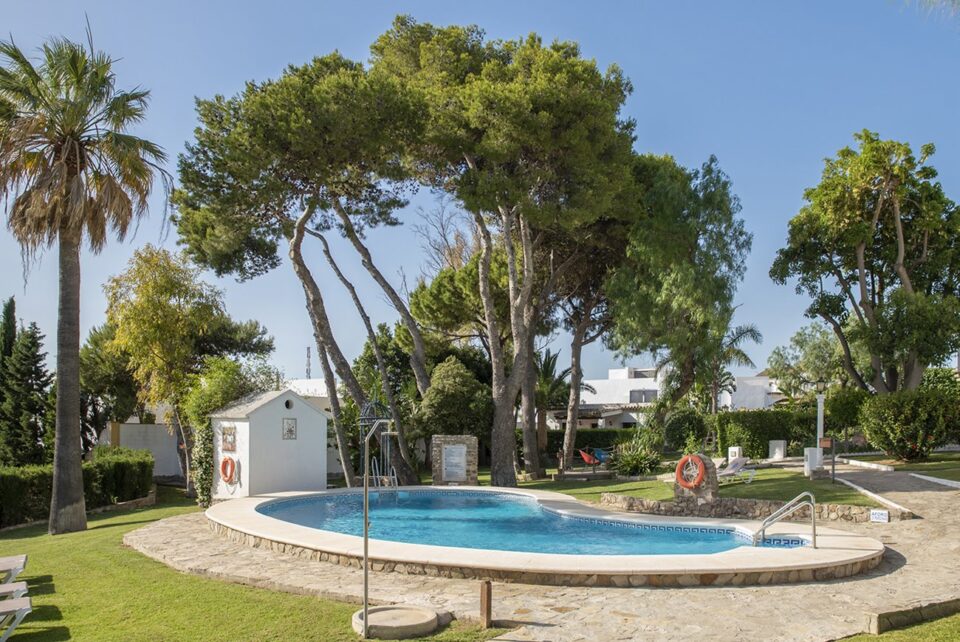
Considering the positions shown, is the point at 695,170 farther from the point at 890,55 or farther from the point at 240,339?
the point at 240,339

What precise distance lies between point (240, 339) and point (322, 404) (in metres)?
8.44

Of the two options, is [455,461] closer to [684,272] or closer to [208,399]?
[208,399]

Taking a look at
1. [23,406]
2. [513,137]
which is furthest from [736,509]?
[23,406]

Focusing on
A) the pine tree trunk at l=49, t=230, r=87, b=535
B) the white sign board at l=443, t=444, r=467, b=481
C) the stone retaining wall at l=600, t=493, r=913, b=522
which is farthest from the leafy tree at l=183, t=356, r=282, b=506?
the stone retaining wall at l=600, t=493, r=913, b=522

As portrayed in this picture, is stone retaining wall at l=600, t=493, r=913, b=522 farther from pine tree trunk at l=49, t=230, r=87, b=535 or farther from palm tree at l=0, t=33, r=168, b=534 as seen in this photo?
palm tree at l=0, t=33, r=168, b=534

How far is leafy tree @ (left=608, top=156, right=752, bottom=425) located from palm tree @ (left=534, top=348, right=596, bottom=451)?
29.8 feet

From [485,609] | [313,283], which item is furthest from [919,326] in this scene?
[485,609]

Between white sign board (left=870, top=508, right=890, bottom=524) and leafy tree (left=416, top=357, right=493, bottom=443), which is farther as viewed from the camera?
leafy tree (left=416, top=357, right=493, bottom=443)

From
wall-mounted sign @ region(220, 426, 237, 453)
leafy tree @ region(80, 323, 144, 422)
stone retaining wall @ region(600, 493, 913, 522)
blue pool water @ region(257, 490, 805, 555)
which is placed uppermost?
leafy tree @ region(80, 323, 144, 422)

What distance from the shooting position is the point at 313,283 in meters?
23.2

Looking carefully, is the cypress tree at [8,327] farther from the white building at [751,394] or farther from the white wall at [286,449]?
the white building at [751,394]

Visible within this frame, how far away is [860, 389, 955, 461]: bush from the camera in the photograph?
20.4 meters

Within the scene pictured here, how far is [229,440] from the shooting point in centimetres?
1966

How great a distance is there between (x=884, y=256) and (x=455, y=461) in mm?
16776
